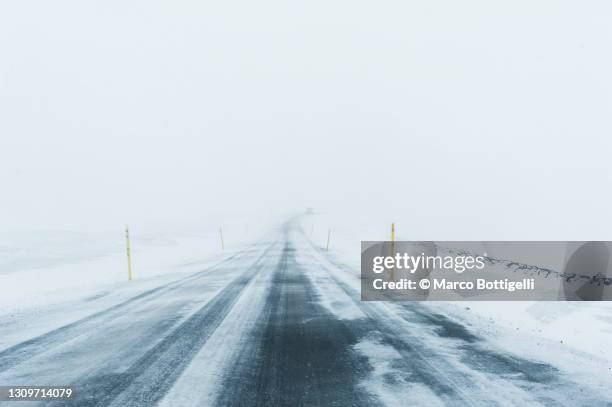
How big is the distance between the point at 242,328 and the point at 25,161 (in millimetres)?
146369

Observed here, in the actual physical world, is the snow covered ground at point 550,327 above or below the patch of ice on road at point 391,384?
below

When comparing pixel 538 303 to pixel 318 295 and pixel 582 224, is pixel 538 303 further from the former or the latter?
pixel 582 224

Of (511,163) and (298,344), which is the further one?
(511,163)

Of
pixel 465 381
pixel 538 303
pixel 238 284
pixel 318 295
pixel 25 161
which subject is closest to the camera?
pixel 465 381

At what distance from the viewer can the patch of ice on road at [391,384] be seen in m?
3.59

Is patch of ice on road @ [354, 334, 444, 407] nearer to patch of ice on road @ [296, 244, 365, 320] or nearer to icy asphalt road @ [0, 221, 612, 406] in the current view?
icy asphalt road @ [0, 221, 612, 406]

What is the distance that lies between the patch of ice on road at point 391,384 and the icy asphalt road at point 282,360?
1cm

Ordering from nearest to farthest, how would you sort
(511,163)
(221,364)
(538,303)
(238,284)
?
(221,364) < (538,303) < (238,284) < (511,163)

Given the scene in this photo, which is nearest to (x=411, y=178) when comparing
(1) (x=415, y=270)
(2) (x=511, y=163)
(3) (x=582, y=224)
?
(2) (x=511, y=163)

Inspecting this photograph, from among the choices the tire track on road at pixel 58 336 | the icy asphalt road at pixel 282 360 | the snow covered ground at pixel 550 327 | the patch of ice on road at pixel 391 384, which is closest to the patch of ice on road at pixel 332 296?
the icy asphalt road at pixel 282 360

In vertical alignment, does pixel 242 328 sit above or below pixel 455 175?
below

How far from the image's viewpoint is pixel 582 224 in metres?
63.5

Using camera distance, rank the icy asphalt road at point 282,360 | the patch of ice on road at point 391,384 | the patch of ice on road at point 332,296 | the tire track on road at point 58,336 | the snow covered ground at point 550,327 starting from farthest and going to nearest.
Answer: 1. the patch of ice on road at point 332,296
2. the tire track on road at point 58,336
3. the snow covered ground at point 550,327
4. the icy asphalt road at point 282,360
5. the patch of ice on road at point 391,384

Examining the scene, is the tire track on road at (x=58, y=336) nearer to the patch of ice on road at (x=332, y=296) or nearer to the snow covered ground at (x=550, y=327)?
the patch of ice on road at (x=332, y=296)
